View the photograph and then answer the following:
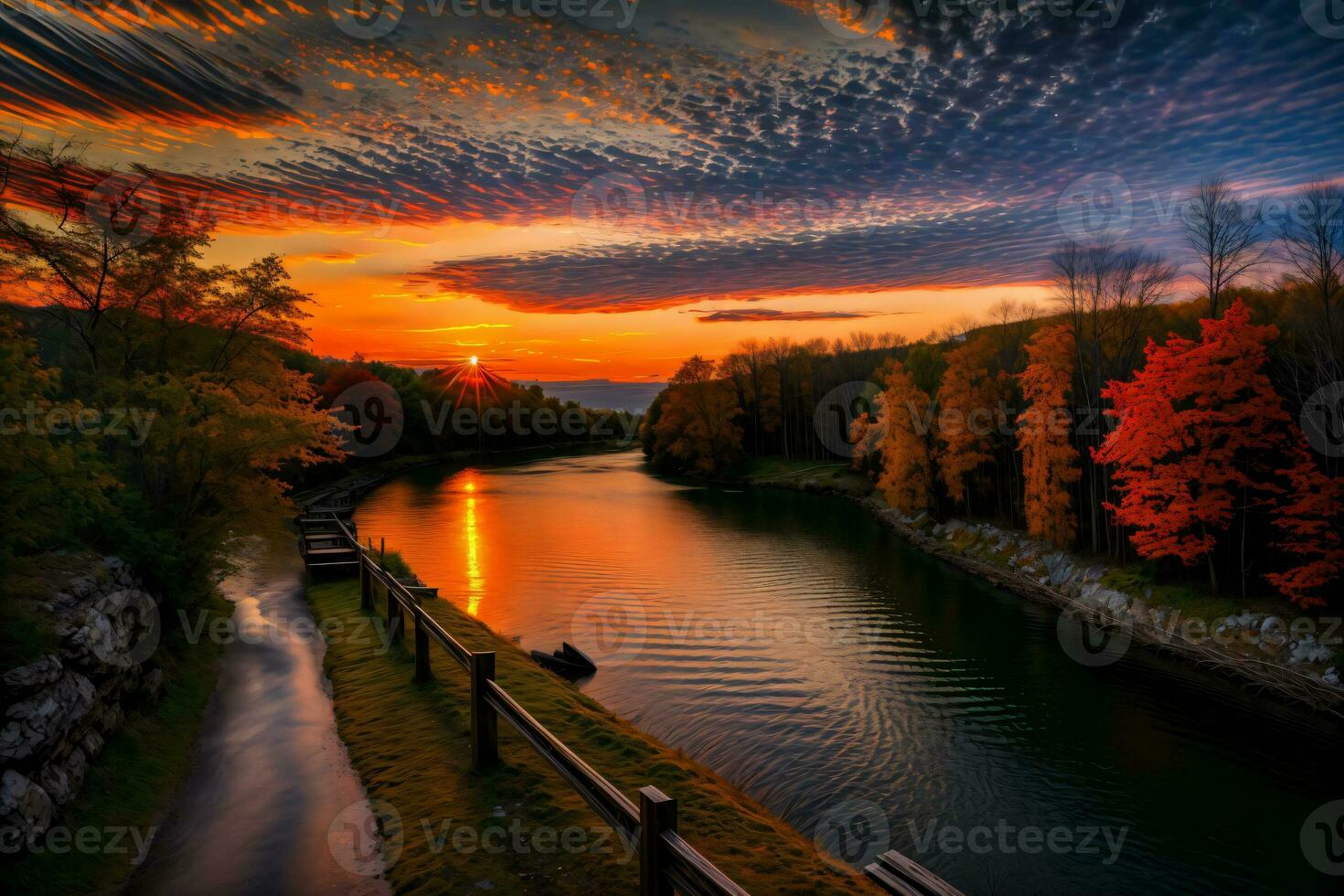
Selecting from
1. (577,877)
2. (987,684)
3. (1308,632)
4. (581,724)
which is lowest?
→ (987,684)

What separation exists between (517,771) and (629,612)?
18325 millimetres

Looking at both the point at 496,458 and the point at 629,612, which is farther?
the point at 496,458

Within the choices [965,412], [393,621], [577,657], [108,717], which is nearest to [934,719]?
[577,657]

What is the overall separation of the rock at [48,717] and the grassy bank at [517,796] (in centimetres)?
358

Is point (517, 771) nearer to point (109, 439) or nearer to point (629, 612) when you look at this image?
point (109, 439)

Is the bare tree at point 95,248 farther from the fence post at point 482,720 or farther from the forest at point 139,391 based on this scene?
the fence post at point 482,720

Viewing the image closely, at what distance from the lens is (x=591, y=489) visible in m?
74.5

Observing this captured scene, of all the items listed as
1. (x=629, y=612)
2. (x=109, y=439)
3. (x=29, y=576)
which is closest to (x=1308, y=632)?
(x=629, y=612)

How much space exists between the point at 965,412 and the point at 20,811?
45409 mm

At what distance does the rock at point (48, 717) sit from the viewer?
25.0ft

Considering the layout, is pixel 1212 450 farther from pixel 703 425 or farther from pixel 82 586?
pixel 703 425

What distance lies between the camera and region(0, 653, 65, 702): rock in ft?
25.3

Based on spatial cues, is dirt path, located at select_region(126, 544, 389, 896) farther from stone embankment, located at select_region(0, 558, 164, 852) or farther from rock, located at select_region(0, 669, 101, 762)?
rock, located at select_region(0, 669, 101, 762)

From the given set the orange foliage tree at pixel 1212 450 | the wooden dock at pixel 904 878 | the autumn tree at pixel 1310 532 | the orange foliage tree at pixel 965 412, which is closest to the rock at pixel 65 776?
the wooden dock at pixel 904 878
